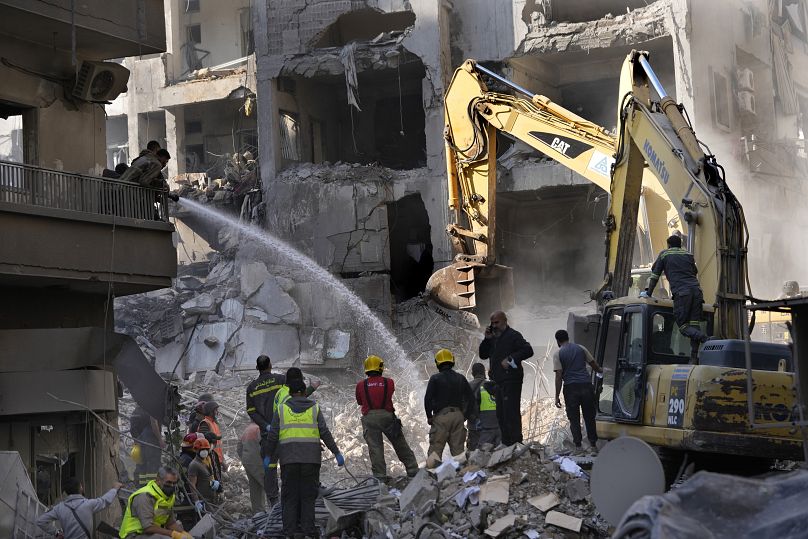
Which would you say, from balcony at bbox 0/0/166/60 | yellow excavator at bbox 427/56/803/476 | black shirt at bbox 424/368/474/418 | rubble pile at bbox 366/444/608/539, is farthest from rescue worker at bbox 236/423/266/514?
balcony at bbox 0/0/166/60

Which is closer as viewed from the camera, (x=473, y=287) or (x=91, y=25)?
(x=91, y=25)

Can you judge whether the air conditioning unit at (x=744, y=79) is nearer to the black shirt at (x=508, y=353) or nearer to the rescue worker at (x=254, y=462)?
the black shirt at (x=508, y=353)

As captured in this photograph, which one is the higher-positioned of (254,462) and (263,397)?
(263,397)

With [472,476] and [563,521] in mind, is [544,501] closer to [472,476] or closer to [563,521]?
[563,521]

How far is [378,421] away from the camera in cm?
1388

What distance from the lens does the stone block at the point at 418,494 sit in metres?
12.2

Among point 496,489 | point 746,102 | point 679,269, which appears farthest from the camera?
point 746,102

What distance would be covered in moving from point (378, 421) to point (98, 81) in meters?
6.01

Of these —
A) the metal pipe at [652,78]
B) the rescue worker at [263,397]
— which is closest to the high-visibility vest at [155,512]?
the rescue worker at [263,397]

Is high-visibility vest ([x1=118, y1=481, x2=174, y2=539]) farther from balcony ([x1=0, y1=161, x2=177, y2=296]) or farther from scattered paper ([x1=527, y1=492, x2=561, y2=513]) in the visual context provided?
balcony ([x1=0, y1=161, x2=177, y2=296])

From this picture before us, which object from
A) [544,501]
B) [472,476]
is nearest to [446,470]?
[472,476]

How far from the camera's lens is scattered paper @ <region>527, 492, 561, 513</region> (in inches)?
466

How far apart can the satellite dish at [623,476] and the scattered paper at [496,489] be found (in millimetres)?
1257

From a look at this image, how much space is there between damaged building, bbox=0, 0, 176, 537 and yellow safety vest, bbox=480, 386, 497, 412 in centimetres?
416
